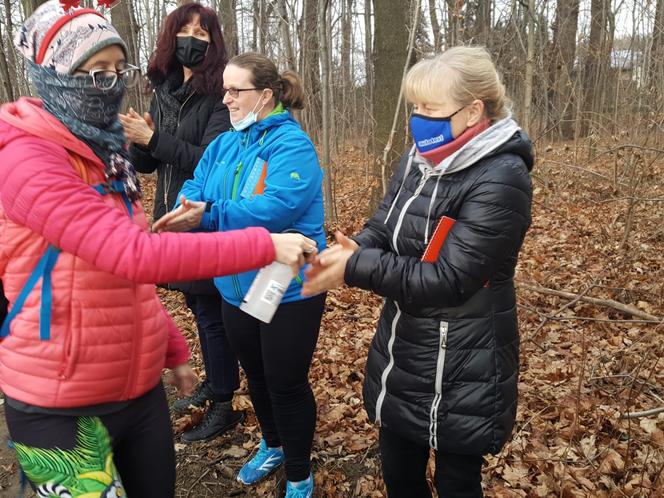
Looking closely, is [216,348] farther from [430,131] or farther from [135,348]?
[430,131]

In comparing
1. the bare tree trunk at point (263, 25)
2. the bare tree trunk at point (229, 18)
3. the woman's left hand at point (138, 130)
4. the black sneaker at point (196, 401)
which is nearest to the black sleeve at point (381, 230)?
the woman's left hand at point (138, 130)

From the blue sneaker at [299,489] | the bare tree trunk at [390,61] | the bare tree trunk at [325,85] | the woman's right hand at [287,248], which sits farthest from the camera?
the bare tree trunk at [390,61]

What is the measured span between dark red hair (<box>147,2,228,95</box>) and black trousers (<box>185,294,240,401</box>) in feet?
4.32

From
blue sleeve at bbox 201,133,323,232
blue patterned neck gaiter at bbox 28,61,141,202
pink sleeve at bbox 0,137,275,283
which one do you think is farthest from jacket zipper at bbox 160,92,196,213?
pink sleeve at bbox 0,137,275,283

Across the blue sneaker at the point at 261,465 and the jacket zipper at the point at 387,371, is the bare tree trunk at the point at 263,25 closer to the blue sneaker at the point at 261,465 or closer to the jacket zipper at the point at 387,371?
the blue sneaker at the point at 261,465

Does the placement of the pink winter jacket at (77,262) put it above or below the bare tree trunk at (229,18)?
below

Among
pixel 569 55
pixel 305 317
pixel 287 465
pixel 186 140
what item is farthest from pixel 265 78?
pixel 569 55

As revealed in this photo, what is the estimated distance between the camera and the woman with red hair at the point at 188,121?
119 inches

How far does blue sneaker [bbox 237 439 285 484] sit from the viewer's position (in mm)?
2996

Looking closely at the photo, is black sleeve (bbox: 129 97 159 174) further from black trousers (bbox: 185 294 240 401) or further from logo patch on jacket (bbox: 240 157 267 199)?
logo patch on jacket (bbox: 240 157 267 199)

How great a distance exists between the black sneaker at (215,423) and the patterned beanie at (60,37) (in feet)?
8.50

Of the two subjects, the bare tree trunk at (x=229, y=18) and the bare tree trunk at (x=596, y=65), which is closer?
the bare tree trunk at (x=229, y=18)

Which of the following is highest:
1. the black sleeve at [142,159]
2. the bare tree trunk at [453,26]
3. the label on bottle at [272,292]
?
the bare tree trunk at [453,26]

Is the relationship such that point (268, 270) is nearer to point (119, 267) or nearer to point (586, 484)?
point (119, 267)
